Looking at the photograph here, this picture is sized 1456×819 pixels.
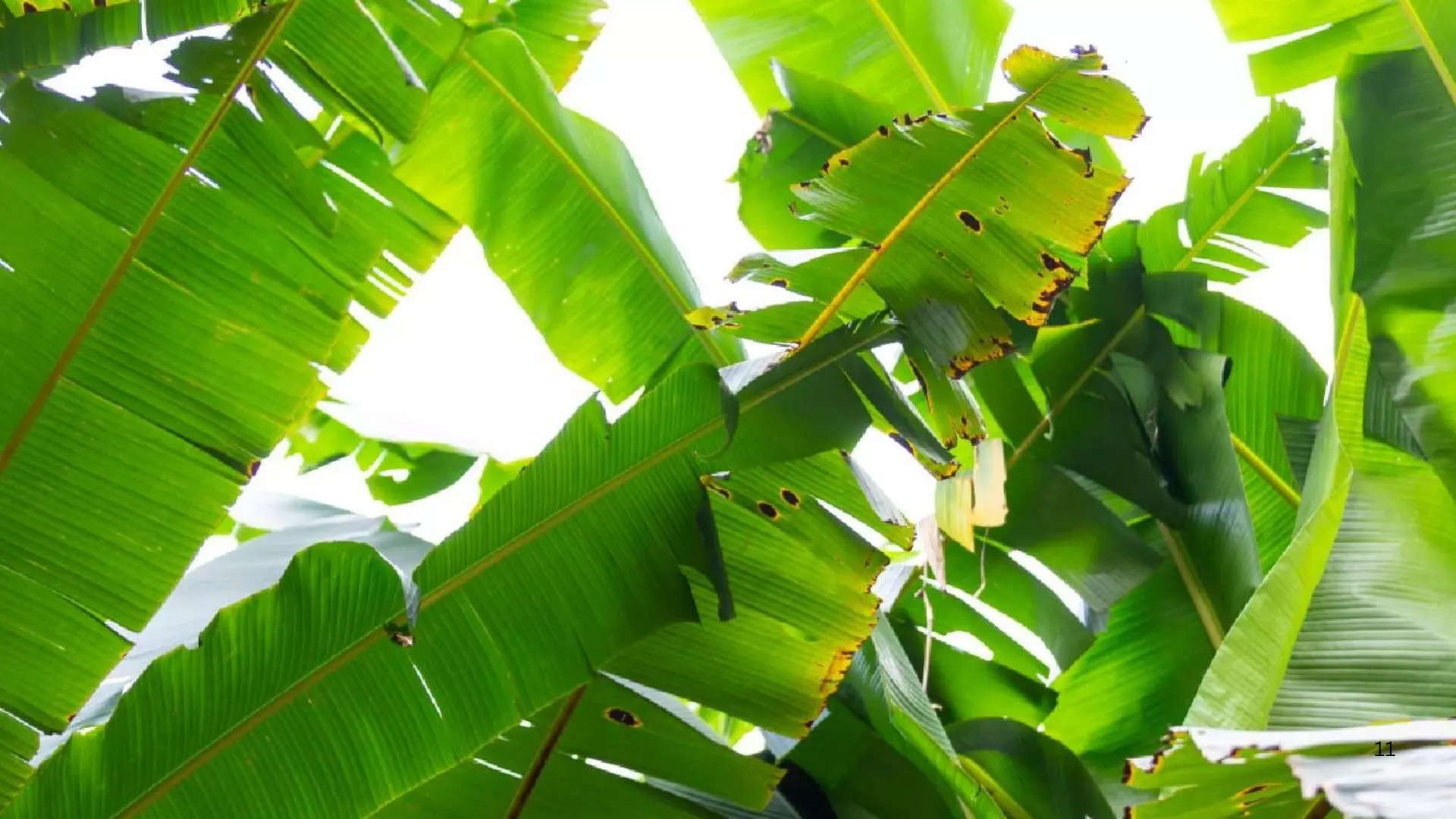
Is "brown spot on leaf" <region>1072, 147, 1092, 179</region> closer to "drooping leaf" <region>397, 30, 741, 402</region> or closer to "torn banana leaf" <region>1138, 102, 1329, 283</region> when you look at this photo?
"drooping leaf" <region>397, 30, 741, 402</region>

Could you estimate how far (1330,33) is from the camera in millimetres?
1031

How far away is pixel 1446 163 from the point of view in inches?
34.3

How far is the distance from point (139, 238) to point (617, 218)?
0.46 m

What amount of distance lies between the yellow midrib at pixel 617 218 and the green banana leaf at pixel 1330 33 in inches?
24.5

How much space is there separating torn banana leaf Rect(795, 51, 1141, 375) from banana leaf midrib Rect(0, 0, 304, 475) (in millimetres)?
389

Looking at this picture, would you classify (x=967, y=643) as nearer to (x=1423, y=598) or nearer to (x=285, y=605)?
(x=1423, y=598)

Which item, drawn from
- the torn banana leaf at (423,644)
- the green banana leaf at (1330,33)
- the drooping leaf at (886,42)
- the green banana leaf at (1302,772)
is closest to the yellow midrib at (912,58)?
the drooping leaf at (886,42)

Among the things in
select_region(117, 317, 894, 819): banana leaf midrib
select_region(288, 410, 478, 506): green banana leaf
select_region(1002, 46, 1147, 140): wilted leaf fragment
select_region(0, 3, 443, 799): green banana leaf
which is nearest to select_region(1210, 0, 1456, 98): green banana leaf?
select_region(1002, 46, 1147, 140): wilted leaf fragment

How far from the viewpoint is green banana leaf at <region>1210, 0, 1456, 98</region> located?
3.15 ft

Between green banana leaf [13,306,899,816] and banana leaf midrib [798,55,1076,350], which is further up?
banana leaf midrib [798,55,1076,350]

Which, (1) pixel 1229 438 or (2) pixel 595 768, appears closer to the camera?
(2) pixel 595 768

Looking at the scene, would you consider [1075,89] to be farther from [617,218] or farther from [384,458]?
[384,458]

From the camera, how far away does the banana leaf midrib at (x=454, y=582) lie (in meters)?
0.69

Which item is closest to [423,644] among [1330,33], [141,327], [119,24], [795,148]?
[141,327]
